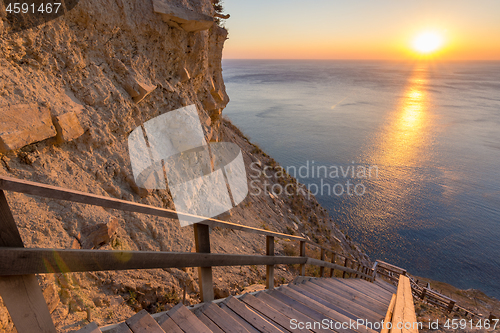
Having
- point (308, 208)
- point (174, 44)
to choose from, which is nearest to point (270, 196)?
point (308, 208)

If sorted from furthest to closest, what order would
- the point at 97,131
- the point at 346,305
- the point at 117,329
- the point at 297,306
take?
the point at 97,131
the point at 346,305
the point at 297,306
the point at 117,329

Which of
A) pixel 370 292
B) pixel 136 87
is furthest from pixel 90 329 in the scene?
pixel 136 87

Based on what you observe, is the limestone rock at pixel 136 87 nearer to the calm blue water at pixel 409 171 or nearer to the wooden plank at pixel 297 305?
the wooden plank at pixel 297 305

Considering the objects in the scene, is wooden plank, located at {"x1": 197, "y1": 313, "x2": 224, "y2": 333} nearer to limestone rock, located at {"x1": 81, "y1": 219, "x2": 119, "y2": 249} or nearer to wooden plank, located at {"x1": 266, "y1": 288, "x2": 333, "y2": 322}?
wooden plank, located at {"x1": 266, "y1": 288, "x2": 333, "y2": 322}

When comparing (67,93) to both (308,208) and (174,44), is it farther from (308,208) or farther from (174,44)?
(308,208)

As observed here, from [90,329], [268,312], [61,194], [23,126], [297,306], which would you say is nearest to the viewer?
→ [61,194]

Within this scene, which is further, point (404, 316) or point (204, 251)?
point (404, 316)

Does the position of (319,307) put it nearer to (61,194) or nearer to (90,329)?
(90,329)
